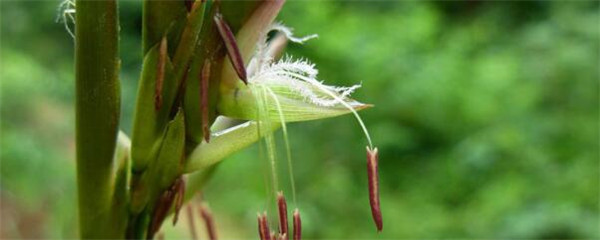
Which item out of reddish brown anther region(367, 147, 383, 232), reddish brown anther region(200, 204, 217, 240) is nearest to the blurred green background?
reddish brown anther region(200, 204, 217, 240)

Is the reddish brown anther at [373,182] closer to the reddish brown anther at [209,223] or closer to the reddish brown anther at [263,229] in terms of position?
the reddish brown anther at [263,229]

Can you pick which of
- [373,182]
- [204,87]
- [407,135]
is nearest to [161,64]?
[204,87]

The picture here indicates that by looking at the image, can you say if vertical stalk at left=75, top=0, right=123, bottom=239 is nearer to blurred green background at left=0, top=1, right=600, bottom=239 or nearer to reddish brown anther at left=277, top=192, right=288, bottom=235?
reddish brown anther at left=277, top=192, right=288, bottom=235

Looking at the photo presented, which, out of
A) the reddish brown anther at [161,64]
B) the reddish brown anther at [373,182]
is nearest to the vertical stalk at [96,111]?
the reddish brown anther at [161,64]

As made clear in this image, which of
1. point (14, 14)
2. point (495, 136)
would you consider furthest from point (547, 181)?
point (14, 14)

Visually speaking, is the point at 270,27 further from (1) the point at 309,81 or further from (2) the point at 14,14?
(2) the point at 14,14

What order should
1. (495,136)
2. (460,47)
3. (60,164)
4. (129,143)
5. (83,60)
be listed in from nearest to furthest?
(83,60), (129,143), (60,164), (495,136), (460,47)
